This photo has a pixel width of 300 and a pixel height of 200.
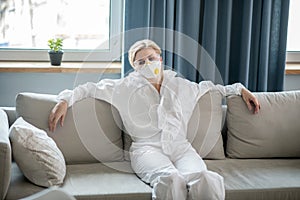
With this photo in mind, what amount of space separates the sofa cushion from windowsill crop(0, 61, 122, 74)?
629 mm

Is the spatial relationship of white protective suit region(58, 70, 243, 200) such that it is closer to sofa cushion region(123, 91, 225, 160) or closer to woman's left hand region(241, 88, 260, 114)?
sofa cushion region(123, 91, 225, 160)

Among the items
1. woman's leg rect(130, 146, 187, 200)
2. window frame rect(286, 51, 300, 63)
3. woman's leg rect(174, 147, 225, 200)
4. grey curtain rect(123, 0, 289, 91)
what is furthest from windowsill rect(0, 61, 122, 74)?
window frame rect(286, 51, 300, 63)

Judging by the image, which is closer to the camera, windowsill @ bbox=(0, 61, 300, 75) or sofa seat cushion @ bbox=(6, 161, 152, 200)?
sofa seat cushion @ bbox=(6, 161, 152, 200)

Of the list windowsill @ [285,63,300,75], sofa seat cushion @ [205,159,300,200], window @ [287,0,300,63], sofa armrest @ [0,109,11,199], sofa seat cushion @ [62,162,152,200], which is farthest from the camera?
window @ [287,0,300,63]

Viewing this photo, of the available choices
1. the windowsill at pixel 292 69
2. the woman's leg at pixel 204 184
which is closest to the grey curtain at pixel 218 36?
the windowsill at pixel 292 69

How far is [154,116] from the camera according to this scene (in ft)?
9.47

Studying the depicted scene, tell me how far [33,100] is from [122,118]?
19.3 inches

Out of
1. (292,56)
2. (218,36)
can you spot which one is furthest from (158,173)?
(292,56)

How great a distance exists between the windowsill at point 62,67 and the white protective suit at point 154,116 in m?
0.50

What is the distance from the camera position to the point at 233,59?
361 centimetres

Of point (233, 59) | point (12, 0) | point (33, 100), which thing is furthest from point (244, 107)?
point (12, 0)

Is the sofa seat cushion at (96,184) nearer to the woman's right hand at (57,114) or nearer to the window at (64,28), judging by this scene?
the woman's right hand at (57,114)

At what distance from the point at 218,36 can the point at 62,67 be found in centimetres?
104

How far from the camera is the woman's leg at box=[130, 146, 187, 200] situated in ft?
8.11
